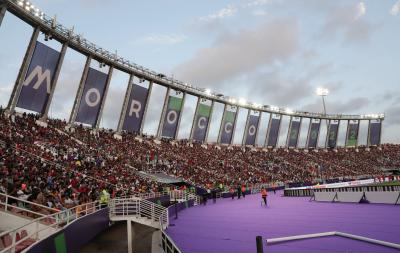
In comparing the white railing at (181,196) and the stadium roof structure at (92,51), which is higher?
the stadium roof structure at (92,51)

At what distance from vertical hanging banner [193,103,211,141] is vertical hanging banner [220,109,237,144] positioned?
476 cm

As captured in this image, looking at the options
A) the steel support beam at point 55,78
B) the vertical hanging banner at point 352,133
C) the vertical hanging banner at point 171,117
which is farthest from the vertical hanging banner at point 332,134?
the steel support beam at point 55,78

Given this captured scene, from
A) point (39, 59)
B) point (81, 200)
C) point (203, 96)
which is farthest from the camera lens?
point (203, 96)

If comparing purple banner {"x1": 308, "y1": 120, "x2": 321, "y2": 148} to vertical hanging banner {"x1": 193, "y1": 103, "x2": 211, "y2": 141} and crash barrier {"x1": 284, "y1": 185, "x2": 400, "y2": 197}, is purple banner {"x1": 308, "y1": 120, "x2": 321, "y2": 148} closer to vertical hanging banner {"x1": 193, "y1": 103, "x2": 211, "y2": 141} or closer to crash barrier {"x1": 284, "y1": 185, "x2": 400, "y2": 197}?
vertical hanging banner {"x1": 193, "y1": 103, "x2": 211, "y2": 141}

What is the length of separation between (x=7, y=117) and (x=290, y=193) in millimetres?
30529

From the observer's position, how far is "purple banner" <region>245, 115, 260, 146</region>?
66.5 m

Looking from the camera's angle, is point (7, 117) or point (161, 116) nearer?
point (7, 117)

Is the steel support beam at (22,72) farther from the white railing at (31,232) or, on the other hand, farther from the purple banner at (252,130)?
the purple banner at (252,130)

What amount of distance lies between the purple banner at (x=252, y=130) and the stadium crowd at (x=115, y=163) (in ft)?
8.66

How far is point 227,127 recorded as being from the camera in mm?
62156

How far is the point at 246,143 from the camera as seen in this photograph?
6644cm

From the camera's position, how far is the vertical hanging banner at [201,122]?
56.4 meters

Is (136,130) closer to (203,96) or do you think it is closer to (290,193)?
(203,96)

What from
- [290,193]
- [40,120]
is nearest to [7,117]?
[40,120]
